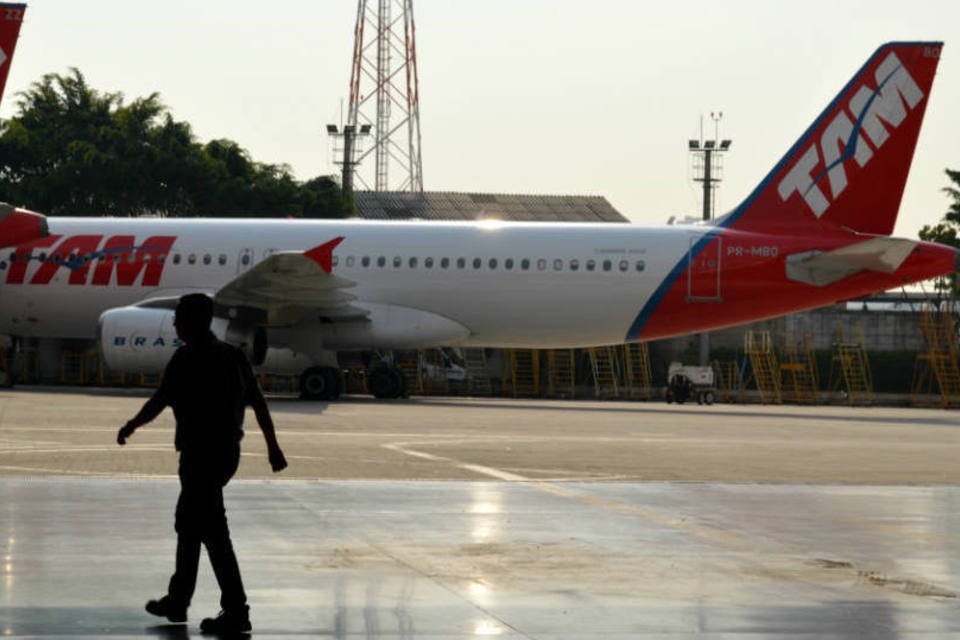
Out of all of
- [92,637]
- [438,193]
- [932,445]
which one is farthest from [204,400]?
[438,193]

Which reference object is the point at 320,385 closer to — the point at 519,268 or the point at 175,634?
the point at 519,268

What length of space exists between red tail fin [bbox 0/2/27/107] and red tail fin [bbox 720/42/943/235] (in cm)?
2440

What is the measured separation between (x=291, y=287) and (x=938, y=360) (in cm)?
3224

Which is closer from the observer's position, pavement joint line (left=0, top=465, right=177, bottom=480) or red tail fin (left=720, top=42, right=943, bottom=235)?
pavement joint line (left=0, top=465, right=177, bottom=480)

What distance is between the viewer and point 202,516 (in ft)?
30.7

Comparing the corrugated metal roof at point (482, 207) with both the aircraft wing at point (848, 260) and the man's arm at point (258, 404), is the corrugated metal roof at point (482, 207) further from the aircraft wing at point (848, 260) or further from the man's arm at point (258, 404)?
the man's arm at point (258, 404)

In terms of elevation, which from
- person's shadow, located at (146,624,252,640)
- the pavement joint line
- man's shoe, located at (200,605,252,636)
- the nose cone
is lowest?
person's shadow, located at (146,624,252,640)

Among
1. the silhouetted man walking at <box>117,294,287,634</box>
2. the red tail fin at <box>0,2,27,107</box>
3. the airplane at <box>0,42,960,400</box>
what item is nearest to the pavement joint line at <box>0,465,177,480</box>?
the red tail fin at <box>0,2,27,107</box>

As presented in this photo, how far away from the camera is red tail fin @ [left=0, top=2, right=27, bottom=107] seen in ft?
50.9

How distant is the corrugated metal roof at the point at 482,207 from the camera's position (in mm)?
97062

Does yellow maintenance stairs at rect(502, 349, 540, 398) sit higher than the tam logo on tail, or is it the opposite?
the tam logo on tail

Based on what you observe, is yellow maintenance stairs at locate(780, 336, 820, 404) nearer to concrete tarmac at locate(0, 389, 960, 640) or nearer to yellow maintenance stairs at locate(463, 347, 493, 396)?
yellow maintenance stairs at locate(463, 347, 493, 396)

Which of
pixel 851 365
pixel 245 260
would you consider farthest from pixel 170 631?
pixel 851 365

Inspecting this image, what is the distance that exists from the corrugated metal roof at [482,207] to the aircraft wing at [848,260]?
5960 cm
